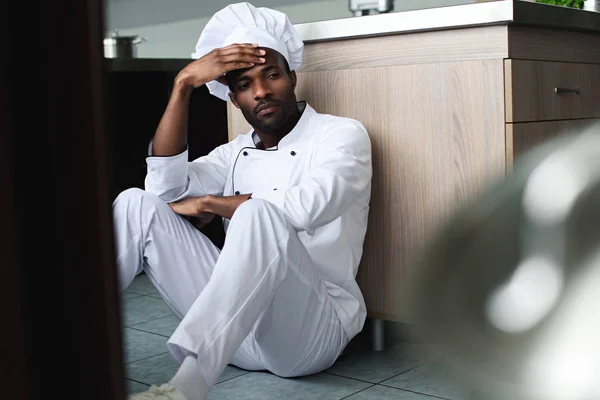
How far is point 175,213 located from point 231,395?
44 centimetres

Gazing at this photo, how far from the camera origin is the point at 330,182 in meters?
1.73

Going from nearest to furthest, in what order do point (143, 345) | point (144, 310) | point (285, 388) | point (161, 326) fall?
point (285, 388)
point (143, 345)
point (161, 326)
point (144, 310)

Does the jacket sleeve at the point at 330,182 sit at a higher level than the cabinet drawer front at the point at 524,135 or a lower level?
lower

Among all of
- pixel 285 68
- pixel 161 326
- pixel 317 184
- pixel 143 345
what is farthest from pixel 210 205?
pixel 161 326

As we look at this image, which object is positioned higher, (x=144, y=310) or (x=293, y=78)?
(x=293, y=78)

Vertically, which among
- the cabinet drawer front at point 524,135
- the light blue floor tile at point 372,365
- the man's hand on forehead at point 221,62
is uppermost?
the man's hand on forehead at point 221,62

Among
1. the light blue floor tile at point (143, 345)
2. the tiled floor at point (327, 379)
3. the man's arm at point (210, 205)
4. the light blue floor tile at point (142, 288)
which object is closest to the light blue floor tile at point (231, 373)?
the tiled floor at point (327, 379)

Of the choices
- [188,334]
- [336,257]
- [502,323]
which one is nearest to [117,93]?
[336,257]

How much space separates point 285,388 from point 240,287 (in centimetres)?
38

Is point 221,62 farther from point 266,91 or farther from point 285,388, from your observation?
point 285,388

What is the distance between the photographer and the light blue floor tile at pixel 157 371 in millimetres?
1957

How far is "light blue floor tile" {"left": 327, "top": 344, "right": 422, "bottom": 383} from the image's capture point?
1.92m

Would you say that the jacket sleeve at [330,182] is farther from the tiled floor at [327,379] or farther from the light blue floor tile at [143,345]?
the light blue floor tile at [143,345]

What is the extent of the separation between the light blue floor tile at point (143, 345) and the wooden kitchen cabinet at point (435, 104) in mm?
610
